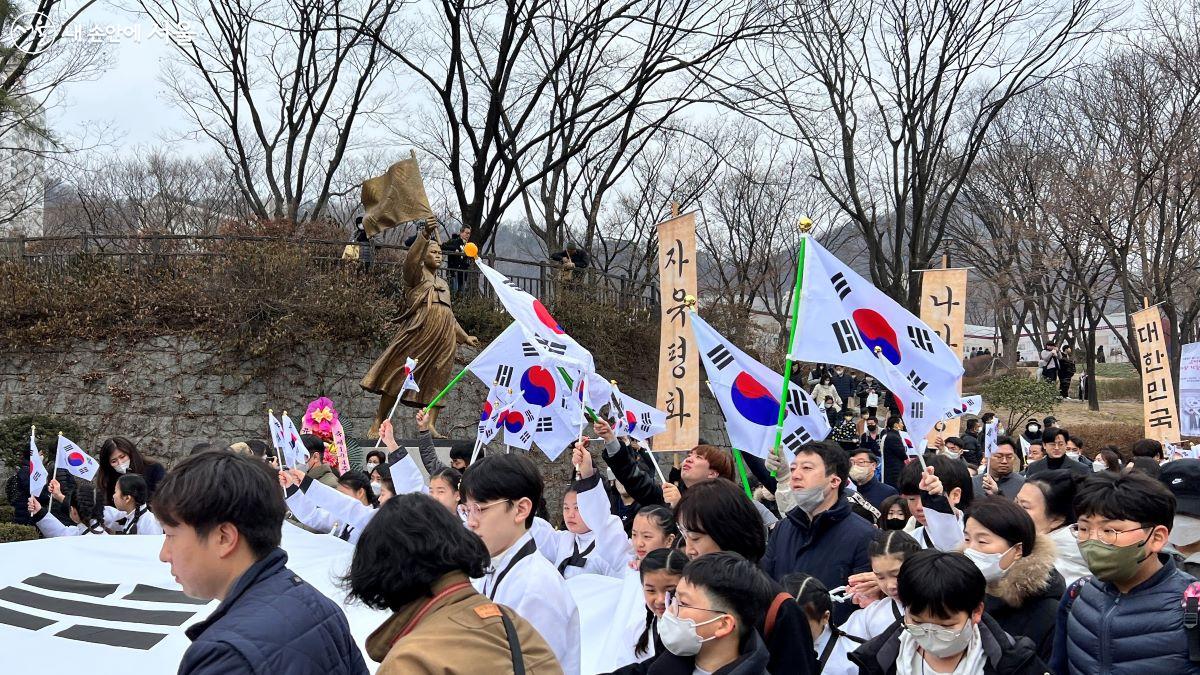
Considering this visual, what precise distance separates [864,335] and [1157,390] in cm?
773

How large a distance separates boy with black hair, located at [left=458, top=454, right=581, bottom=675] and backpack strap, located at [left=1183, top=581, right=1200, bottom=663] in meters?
1.90

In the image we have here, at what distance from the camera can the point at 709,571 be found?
133 inches

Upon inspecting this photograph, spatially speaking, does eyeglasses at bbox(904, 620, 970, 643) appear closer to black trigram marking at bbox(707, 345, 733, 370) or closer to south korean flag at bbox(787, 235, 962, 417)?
south korean flag at bbox(787, 235, 962, 417)

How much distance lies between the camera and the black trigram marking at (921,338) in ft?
20.1

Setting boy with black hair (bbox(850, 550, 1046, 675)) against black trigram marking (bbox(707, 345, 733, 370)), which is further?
black trigram marking (bbox(707, 345, 733, 370))

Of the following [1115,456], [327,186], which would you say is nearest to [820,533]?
[1115,456]

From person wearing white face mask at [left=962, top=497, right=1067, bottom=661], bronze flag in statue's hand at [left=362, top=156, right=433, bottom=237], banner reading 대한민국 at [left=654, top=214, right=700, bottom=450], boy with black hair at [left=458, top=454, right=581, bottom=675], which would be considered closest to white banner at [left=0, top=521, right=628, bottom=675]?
boy with black hair at [left=458, top=454, right=581, bottom=675]

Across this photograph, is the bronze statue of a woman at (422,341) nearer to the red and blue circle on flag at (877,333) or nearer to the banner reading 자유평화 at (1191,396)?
the banner reading 자유평화 at (1191,396)

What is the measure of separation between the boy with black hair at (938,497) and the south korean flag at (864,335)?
0.30 metres

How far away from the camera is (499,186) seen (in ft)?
73.9

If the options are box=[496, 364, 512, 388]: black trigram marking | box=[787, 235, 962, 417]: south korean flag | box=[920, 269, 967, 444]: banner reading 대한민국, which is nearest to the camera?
box=[787, 235, 962, 417]: south korean flag

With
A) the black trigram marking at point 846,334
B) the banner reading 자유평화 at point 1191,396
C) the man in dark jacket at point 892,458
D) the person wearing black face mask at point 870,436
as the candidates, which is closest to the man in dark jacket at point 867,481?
the black trigram marking at point 846,334

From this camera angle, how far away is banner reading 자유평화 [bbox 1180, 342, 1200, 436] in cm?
1088

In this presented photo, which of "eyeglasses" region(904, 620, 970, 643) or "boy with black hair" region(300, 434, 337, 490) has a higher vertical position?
"eyeglasses" region(904, 620, 970, 643)
